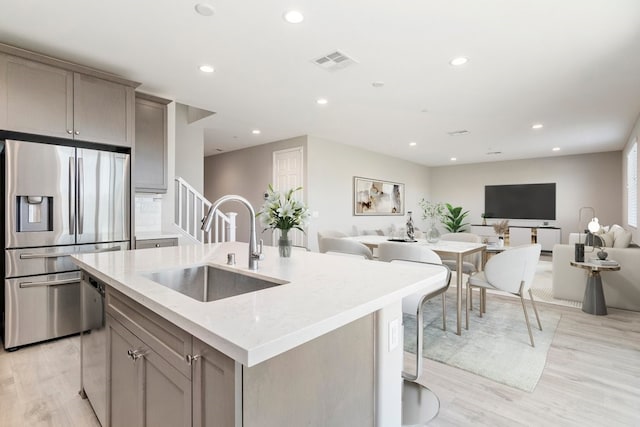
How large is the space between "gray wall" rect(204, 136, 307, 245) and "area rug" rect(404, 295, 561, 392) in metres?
3.53

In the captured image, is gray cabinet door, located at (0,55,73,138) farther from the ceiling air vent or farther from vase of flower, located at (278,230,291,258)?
vase of flower, located at (278,230,291,258)

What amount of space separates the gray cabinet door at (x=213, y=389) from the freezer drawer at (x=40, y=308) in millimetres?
2658

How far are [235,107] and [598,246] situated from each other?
4911 mm

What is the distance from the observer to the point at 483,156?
8.26 meters

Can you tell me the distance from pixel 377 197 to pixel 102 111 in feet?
19.0

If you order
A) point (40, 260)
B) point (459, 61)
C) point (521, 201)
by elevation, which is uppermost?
point (459, 61)

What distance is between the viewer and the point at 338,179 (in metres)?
6.54

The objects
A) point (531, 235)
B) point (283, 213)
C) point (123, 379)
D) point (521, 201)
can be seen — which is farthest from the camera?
point (521, 201)

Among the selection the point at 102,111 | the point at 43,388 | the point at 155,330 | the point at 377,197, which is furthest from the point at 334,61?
the point at 377,197

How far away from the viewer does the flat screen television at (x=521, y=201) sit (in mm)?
8320

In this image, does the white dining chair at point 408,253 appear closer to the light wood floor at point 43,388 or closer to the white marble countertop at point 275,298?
the white marble countertop at point 275,298

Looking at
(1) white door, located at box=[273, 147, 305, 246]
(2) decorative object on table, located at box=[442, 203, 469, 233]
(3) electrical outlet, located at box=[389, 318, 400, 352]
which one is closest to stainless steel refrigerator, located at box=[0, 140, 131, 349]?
(3) electrical outlet, located at box=[389, 318, 400, 352]

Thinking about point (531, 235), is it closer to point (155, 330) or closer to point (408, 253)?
point (408, 253)

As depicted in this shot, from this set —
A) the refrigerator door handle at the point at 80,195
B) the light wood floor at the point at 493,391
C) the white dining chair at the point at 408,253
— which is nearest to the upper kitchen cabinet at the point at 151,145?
the refrigerator door handle at the point at 80,195
